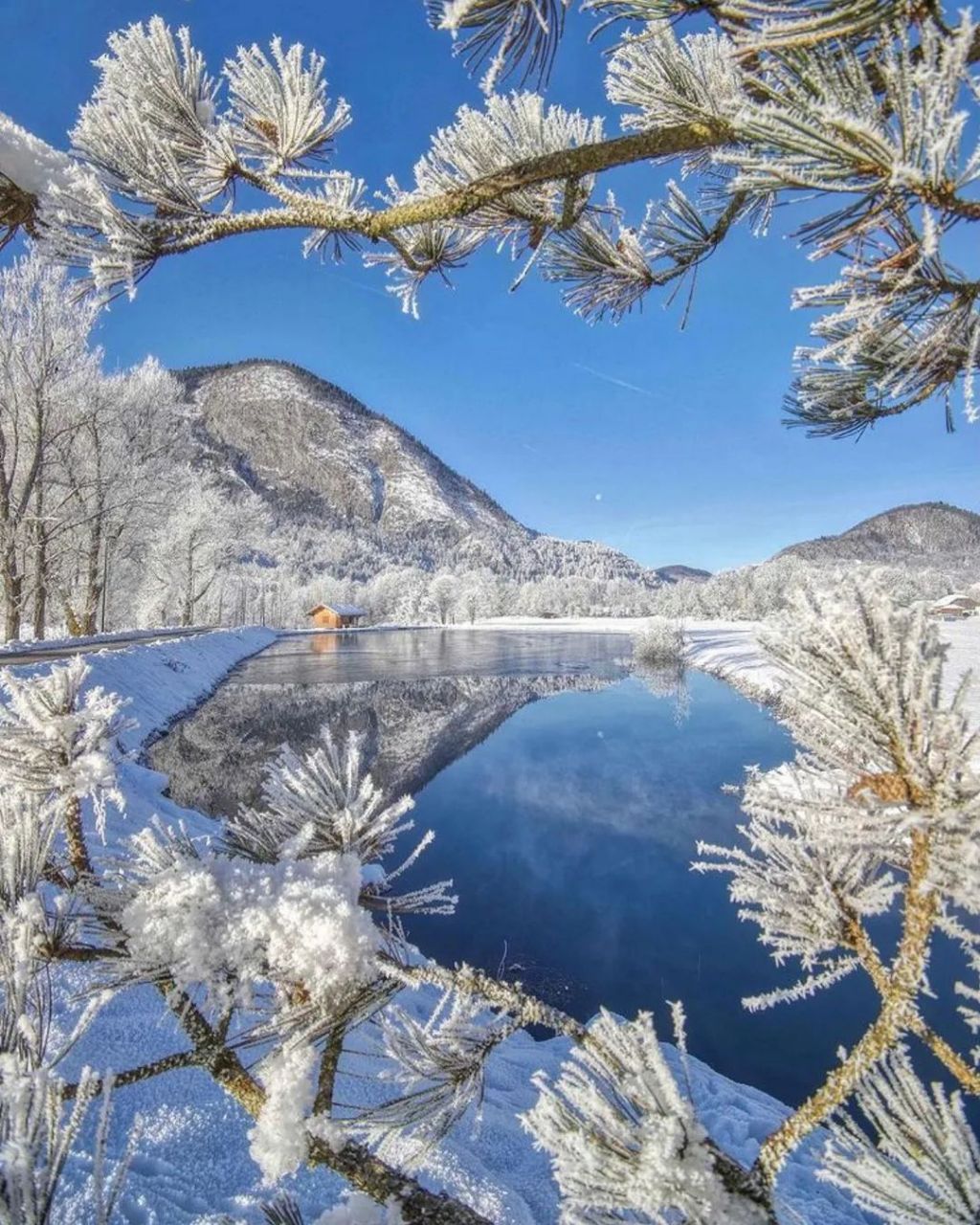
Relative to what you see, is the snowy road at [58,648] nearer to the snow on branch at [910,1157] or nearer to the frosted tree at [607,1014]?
the frosted tree at [607,1014]

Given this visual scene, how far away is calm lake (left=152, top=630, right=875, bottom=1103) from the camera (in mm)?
5777

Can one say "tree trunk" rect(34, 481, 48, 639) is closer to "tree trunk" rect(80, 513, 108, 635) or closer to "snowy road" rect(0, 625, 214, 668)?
"tree trunk" rect(80, 513, 108, 635)

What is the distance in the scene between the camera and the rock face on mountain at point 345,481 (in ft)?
509

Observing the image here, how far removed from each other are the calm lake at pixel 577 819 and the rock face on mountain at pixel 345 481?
126054 millimetres

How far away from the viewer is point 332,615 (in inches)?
2936

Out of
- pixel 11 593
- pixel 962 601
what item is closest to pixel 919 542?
pixel 962 601

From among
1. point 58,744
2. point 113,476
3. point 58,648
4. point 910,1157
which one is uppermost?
point 113,476

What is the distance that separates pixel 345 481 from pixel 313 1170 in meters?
184

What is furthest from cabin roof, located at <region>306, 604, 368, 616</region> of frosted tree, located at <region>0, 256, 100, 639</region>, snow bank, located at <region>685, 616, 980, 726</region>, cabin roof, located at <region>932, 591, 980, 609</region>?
cabin roof, located at <region>932, 591, 980, 609</region>

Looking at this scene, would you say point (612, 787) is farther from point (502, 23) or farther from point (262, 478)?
point (262, 478)

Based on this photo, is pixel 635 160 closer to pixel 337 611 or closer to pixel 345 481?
pixel 337 611

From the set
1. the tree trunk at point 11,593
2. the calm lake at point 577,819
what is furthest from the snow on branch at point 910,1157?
the tree trunk at point 11,593

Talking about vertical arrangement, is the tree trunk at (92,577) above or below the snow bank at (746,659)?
above

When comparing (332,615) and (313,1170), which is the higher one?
(332,615)
